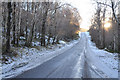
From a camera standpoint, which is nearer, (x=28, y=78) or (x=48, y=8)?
(x=28, y=78)

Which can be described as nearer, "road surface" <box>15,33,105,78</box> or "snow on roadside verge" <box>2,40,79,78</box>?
"road surface" <box>15,33,105,78</box>

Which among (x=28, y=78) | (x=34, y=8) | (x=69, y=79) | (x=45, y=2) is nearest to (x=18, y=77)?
(x=28, y=78)

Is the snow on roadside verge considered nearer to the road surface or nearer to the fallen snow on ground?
the road surface

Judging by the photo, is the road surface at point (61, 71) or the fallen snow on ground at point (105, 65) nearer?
the road surface at point (61, 71)

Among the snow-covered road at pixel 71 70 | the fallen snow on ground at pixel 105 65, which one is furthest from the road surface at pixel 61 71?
the fallen snow on ground at pixel 105 65

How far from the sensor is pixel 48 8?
18.2 metres

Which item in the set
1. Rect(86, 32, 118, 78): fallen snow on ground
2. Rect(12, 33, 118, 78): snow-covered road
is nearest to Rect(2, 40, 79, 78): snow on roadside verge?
Rect(12, 33, 118, 78): snow-covered road

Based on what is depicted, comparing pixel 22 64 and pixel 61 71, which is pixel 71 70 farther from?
pixel 22 64

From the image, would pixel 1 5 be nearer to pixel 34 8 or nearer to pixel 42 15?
pixel 34 8

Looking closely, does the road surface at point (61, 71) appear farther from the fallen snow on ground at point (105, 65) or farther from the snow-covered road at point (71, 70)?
the fallen snow on ground at point (105, 65)

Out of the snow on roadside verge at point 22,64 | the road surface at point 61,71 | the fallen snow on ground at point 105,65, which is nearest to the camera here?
the road surface at point 61,71

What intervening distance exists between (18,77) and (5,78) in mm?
590

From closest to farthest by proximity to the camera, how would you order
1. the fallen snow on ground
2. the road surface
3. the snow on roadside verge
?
the road surface, the snow on roadside verge, the fallen snow on ground

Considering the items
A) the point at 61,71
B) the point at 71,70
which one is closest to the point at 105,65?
the point at 71,70
